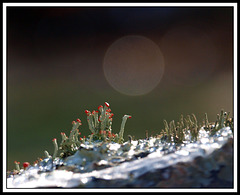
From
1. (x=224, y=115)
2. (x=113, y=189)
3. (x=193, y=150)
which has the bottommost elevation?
(x=113, y=189)

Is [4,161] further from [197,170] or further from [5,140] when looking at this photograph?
[197,170]

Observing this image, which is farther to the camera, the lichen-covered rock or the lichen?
the lichen

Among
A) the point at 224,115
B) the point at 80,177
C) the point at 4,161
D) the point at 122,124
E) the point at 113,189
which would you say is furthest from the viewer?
the point at 122,124

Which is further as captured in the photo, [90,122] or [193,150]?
[90,122]

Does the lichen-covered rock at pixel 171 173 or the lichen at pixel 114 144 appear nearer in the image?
the lichen-covered rock at pixel 171 173

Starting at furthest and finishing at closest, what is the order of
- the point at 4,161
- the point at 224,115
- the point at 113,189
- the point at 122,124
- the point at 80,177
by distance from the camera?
Result: the point at 122,124, the point at 224,115, the point at 4,161, the point at 80,177, the point at 113,189

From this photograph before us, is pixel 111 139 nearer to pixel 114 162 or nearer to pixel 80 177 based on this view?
pixel 114 162

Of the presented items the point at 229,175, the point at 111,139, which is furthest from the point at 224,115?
the point at 111,139

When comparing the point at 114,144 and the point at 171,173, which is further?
the point at 114,144

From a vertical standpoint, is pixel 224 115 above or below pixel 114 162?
above
